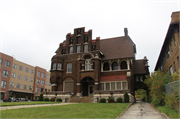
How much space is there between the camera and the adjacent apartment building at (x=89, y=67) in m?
28.8

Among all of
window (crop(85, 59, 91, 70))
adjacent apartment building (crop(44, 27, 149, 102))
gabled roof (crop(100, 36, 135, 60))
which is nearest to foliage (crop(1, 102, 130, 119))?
adjacent apartment building (crop(44, 27, 149, 102))

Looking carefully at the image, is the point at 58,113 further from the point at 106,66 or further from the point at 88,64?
the point at 106,66

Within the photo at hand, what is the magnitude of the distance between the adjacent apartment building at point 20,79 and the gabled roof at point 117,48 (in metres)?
32.6

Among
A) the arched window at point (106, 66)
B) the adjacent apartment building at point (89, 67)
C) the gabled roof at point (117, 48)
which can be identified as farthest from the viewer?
the arched window at point (106, 66)

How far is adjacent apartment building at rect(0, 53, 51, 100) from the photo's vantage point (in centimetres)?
4750

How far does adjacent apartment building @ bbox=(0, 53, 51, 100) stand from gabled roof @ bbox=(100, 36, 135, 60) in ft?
107

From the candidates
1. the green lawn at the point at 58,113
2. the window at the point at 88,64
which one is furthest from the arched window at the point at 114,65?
the green lawn at the point at 58,113

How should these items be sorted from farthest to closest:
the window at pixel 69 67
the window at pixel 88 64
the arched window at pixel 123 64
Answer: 1. the window at pixel 69 67
2. the arched window at pixel 123 64
3. the window at pixel 88 64

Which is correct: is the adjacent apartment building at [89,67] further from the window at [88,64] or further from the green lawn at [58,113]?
the green lawn at [58,113]

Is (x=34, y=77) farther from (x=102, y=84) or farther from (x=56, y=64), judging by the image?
(x=102, y=84)

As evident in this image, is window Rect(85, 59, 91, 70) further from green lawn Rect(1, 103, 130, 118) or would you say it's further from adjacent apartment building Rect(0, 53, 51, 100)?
adjacent apartment building Rect(0, 53, 51, 100)

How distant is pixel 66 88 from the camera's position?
32.0m

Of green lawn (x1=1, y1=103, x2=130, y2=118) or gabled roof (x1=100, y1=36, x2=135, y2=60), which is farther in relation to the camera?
gabled roof (x1=100, y1=36, x2=135, y2=60)

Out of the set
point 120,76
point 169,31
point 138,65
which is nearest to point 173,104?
point 169,31
